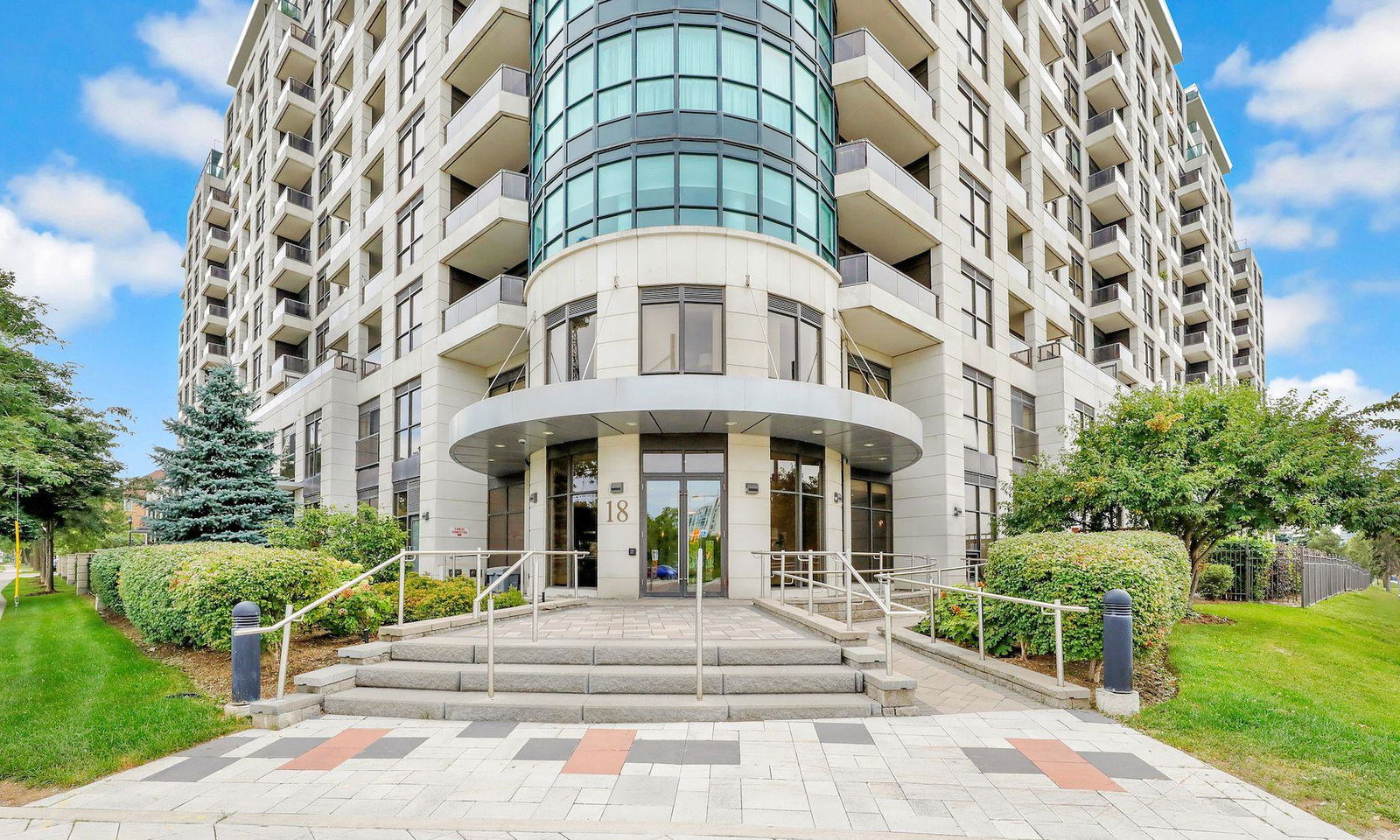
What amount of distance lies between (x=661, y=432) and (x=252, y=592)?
8093 mm

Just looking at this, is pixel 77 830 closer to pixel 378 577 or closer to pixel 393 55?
pixel 378 577

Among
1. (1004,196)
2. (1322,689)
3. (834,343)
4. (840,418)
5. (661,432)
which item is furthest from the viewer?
(1004,196)

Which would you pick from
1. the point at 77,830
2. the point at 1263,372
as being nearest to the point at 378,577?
the point at 77,830

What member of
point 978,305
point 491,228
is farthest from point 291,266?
point 978,305

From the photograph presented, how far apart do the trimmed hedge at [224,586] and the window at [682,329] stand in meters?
7.27

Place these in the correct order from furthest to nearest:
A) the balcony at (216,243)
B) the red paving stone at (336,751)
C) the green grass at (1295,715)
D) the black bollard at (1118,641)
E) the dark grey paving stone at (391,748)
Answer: the balcony at (216,243), the black bollard at (1118,641), the dark grey paving stone at (391,748), the red paving stone at (336,751), the green grass at (1295,715)

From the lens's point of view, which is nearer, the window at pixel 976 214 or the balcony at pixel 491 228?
the balcony at pixel 491 228

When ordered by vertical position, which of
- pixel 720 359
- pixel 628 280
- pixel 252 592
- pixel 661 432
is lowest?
pixel 252 592

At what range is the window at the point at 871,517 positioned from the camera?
67.9ft

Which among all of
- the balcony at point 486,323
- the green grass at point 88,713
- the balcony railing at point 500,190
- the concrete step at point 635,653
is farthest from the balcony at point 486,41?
the concrete step at point 635,653

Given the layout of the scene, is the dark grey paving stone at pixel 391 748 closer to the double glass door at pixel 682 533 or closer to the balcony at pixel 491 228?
the double glass door at pixel 682 533

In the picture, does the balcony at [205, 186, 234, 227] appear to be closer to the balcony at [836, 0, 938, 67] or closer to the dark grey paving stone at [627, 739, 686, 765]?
the balcony at [836, 0, 938, 67]

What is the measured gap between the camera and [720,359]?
16094 millimetres

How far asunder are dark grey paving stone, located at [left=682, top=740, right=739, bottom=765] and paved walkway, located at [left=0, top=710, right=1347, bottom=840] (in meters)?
0.02
